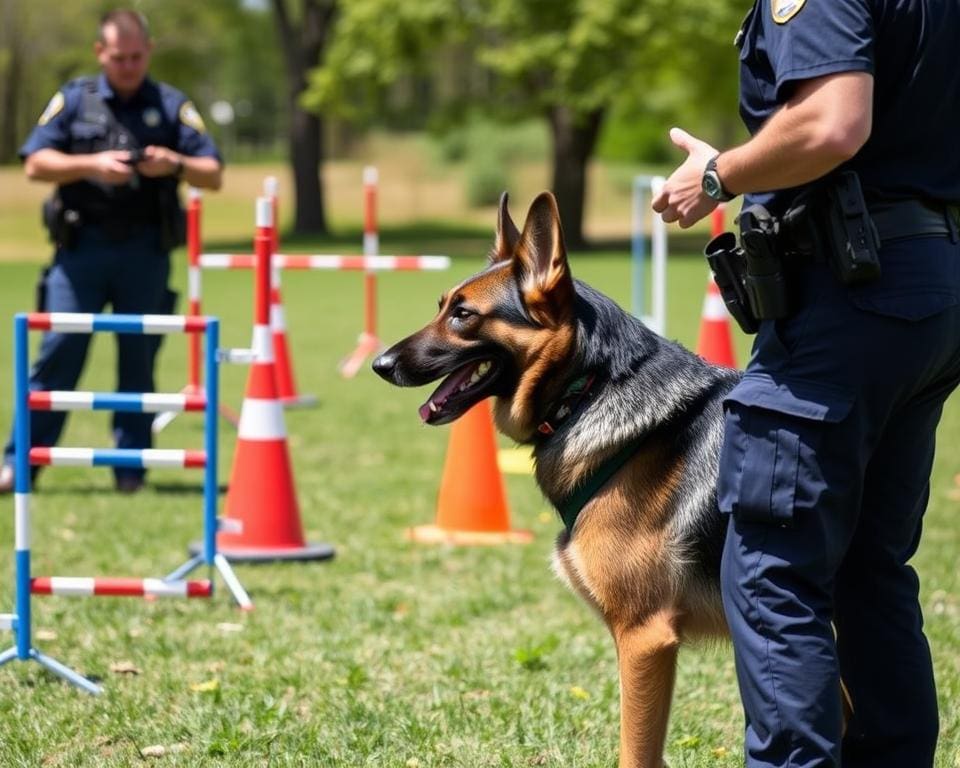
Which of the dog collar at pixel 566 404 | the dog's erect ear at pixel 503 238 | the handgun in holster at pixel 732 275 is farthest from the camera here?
the dog's erect ear at pixel 503 238

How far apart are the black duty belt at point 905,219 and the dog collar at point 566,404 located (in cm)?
91

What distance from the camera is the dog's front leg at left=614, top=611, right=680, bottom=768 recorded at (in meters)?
3.29

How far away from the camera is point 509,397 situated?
11.5 feet

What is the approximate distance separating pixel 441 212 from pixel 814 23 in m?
43.2

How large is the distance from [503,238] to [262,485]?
2808mm

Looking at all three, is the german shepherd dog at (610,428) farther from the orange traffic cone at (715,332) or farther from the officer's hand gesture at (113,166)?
the orange traffic cone at (715,332)

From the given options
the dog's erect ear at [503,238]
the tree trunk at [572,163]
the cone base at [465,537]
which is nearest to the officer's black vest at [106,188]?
the cone base at [465,537]

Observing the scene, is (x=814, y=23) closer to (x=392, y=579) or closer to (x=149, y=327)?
(x=149, y=327)

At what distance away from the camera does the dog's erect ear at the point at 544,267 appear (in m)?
3.35

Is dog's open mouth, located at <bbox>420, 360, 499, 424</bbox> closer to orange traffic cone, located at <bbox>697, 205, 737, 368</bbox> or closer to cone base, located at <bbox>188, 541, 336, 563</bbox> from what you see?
cone base, located at <bbox>188, 541, 336, 563</bbox>

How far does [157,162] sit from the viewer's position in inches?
282

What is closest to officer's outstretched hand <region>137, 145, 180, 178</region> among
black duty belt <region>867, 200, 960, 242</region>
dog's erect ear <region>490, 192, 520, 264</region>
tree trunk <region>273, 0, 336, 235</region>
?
dog's erect ear <region>490, 192, 520, 264</region>

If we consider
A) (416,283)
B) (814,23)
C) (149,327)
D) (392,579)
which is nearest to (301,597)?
(392,579)

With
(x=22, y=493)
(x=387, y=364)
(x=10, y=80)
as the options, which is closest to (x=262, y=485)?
(x=22, y=493)
